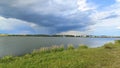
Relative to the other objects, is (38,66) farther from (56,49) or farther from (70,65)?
(56,49)

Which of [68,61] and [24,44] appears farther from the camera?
[24,44]

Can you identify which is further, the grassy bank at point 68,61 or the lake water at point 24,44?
the lake water at point 24,44

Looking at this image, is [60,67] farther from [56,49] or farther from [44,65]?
[56,49]

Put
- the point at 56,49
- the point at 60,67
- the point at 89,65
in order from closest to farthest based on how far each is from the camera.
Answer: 1. the point at 60,67
2. the point at 89,65
3. the point at 56,49

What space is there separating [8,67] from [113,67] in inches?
339

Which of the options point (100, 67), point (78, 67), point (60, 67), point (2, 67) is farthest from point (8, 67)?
point (100, 67)

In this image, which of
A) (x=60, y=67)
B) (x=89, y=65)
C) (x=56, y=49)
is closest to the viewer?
(x=60, y=67)

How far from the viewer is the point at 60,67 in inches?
558

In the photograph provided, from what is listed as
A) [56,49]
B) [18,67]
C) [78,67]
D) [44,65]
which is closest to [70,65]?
[78,67]

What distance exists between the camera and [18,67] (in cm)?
1487

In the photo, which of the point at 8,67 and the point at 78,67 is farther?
the point at 8,67

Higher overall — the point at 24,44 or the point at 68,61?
the point at 68,61

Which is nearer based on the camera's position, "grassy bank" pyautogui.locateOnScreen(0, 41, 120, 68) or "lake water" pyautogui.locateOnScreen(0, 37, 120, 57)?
"grassy bank" pyautogui.locateOnScreen(0, 41, 120, 68)

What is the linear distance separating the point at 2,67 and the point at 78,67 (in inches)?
255
